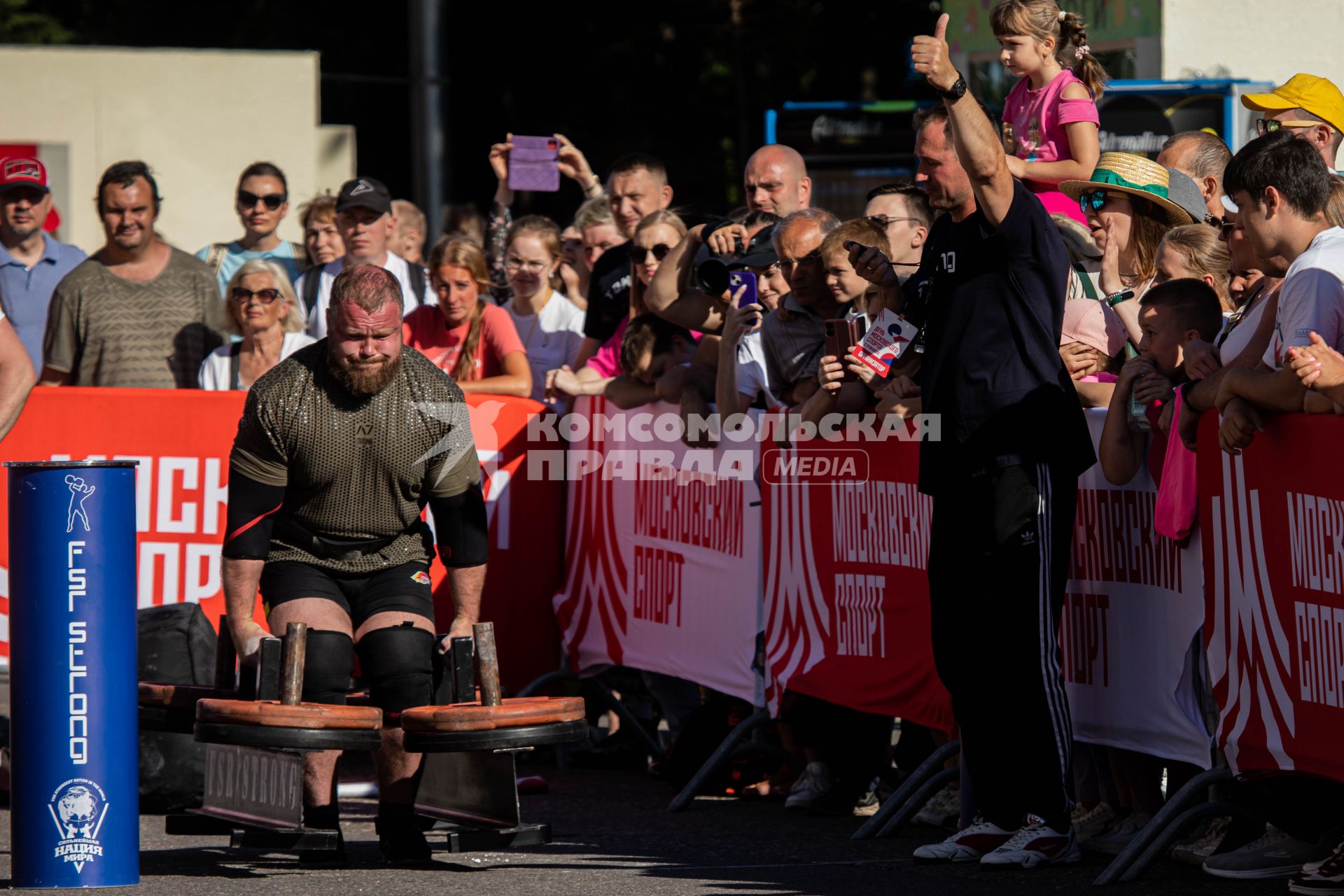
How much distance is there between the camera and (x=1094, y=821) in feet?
21.9

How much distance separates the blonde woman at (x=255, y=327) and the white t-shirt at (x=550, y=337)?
1195mm

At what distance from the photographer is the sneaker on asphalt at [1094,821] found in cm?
663

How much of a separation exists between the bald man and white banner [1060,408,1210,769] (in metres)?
2.81

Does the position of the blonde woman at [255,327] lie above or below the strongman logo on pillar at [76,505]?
above

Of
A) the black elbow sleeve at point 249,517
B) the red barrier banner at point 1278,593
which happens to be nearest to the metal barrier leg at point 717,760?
the black elbow sleeve at point 249,517

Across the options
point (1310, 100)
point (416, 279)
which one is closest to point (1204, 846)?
point (1310, 100)

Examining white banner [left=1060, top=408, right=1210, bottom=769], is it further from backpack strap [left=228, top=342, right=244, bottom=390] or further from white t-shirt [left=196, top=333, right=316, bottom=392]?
backpack strap [left=228, top=342, right=244, bottom=390]

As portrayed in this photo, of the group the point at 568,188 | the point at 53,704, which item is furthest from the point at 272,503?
the point at 568,188

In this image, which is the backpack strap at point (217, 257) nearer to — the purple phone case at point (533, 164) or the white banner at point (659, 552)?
the purple phone case at point (533, 164)

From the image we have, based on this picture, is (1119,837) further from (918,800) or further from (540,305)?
(540,305)

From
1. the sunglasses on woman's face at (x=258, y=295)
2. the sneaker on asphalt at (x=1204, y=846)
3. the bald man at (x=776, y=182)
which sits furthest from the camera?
the sunglasses on woman's face at (x=258, y=295)

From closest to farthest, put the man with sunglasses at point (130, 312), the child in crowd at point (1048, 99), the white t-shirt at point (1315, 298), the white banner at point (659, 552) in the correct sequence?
the white t-shirt at point (1315, 298) < the child in crowd at point (1048, 99) < the white banner at point (659, 552) < the man with sunglasses at point (130, 312)

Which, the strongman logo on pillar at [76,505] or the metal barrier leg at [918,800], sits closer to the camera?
the strongman logo on pillar at [76,505]

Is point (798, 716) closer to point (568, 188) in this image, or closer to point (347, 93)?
point (568, 188)
